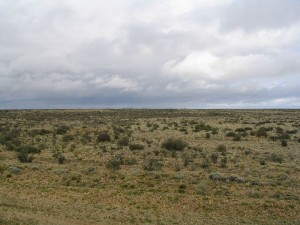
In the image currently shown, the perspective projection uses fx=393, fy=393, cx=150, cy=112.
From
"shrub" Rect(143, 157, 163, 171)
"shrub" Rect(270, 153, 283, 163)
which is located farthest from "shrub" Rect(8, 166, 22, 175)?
"shrub" Rect(270, 153, 283, 163)

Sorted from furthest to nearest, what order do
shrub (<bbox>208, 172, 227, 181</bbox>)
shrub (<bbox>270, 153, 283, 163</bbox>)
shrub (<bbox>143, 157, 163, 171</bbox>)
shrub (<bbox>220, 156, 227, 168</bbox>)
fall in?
shrub (<bbox>270, 153, 283, 163</bbox>), shrub (<bbox>220, 156, 227, 168</bbox>), shrub (<bbox>143, 157, 163, 171</bbox>), shrub (<bbox>208, 172, 227, 181</bbox>)

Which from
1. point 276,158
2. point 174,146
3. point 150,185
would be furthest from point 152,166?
point 276,158

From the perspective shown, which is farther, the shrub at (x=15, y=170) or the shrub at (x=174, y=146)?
the shrub at (x=174, y=146)

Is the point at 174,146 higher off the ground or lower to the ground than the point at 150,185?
higher

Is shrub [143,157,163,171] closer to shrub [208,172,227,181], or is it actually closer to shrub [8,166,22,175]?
shrub [208,172,227,181]

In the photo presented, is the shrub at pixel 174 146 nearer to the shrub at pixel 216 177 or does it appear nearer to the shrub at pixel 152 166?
the shrub at pixel 152 166

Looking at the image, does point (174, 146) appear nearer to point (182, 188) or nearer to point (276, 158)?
point (276, 158)

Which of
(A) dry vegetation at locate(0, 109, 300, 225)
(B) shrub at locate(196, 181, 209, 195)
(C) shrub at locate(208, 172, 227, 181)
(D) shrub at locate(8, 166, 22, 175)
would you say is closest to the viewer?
(A) dry vegetation at locate(0, 109, 300, 225)

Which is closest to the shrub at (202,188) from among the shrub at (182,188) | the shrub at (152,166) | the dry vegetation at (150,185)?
the dry vegetation at (150,185)

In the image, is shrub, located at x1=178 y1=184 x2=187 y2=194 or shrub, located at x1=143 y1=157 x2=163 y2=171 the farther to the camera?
shrub, located at x1=143 y1=157 x2=163 y2=171

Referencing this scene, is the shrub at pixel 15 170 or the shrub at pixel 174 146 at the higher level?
the shrub at pixel 174 146

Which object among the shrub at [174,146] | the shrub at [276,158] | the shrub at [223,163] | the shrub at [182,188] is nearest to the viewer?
the shrub at [182,188]

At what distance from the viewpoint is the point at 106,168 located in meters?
22.8

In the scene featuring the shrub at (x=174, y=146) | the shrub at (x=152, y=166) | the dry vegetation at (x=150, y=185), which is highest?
the shrub at (x=174, y=146)
